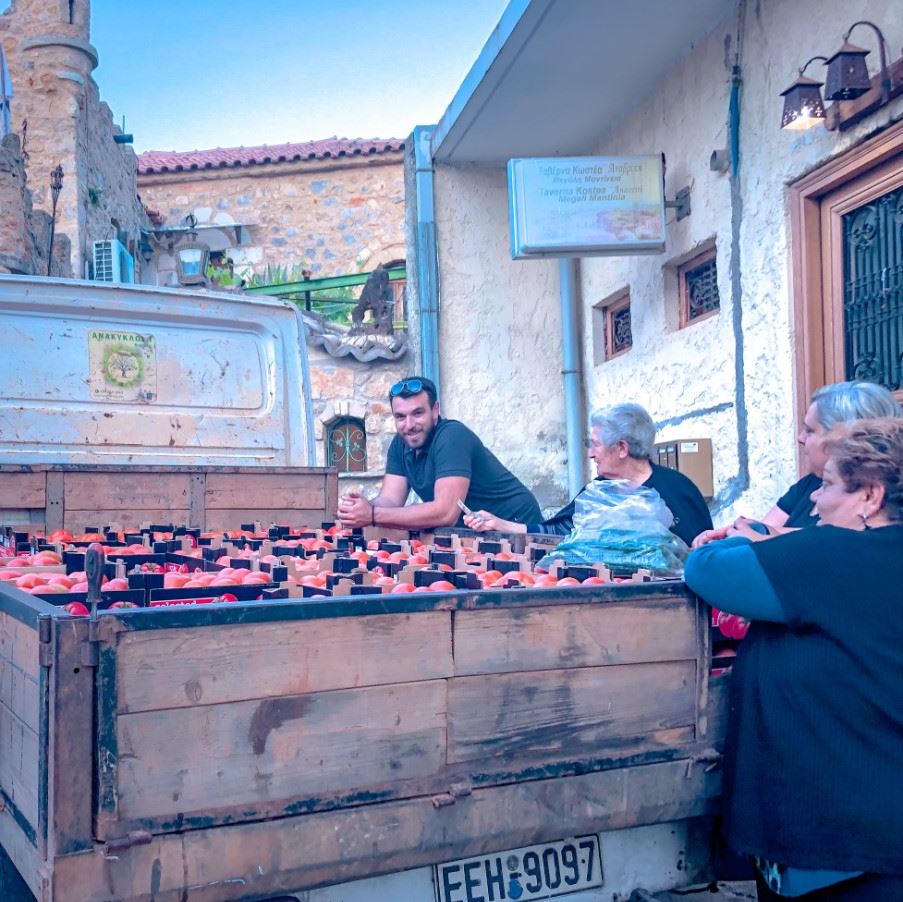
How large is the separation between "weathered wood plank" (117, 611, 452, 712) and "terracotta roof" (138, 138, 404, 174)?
18.1 meters

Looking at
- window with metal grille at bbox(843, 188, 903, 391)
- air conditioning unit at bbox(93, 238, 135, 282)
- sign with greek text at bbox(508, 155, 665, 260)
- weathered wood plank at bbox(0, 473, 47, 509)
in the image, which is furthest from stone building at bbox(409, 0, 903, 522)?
air conditioning unit at bbox(93, 238, 135, 282)

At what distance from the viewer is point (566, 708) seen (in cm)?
191

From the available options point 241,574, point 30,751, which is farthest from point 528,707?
point 241,574

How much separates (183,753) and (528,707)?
0.63 meters

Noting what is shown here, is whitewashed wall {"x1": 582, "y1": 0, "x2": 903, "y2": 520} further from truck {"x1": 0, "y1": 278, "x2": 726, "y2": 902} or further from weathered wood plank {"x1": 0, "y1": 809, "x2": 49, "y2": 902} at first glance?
weathered wood plank {"x1": 0, "y1": 809, "x2": 49, "y2": 902}

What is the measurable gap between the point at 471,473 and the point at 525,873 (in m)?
3.03

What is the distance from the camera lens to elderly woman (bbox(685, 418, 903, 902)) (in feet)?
6.45

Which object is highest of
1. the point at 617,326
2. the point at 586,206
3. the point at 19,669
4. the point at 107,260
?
the point at 107,260

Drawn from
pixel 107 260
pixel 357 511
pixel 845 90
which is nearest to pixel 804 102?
pixel 845 90

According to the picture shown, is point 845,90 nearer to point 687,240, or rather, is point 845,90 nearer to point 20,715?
point 687,240

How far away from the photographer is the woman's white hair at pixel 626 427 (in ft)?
11.7

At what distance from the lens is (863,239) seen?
17.7 feet

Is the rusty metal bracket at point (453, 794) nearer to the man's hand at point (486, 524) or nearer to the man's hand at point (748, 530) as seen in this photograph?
the man's hand at point (748, 530)

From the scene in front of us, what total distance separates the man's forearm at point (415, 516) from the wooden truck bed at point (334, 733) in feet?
8.45
